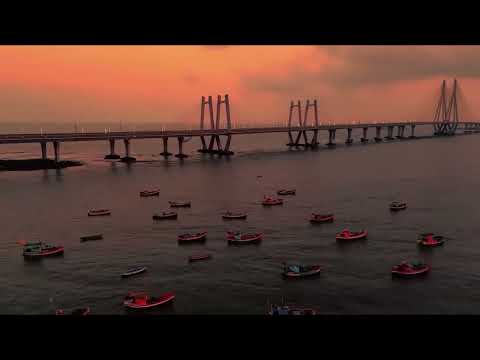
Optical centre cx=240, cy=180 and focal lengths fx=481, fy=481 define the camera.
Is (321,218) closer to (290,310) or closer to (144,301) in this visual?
(290,310)

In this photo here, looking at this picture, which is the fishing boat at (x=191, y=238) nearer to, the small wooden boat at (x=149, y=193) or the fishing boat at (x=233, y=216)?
the fishing boat at (x=233, y=216)

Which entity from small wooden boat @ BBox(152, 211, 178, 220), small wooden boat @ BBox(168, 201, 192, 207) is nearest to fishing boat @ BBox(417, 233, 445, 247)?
small wooden boat @ BBox(152, 211, 178, 220)

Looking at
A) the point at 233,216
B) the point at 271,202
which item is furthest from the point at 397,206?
the point at 233,216

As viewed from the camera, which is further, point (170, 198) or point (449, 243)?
point (170, 198)

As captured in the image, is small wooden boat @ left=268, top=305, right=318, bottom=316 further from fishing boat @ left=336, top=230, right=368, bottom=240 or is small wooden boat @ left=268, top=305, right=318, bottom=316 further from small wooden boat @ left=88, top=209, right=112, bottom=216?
small wooden boat @ left=88, top=209, right=112, bottom=216

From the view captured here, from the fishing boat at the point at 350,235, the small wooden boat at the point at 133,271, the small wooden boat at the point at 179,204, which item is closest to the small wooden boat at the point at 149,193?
the small wooden boat at the point at 179,204
